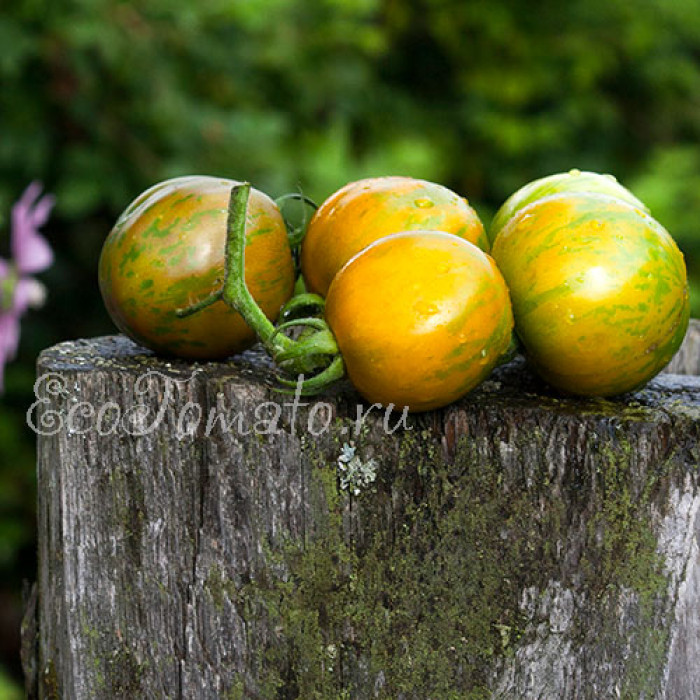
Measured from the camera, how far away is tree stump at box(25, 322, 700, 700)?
1303mm

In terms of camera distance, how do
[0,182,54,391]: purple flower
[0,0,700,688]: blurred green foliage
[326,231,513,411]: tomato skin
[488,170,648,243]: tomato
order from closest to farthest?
1. [326,231,513,411]: tomato skin
2. [0,182,54,391]: purple flower
3. [488,170,648,243]: tomato
4. [0,0,700,688]: blurred green foliage

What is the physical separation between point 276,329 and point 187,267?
0.23 metres

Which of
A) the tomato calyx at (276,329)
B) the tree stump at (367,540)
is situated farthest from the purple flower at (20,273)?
the tomato calyx at (276,329)

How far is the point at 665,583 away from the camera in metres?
1.31

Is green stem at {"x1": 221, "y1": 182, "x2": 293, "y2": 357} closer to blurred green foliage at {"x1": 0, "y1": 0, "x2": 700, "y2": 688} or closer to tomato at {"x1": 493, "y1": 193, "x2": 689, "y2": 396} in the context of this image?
tomato at {"x1": 493, "y1": 193, "x2": 689, "y2": 396}

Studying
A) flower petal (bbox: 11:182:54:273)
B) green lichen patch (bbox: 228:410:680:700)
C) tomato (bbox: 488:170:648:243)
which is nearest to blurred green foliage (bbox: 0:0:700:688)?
tomato (bbox: 488:170:648:243)

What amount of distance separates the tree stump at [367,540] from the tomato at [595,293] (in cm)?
7

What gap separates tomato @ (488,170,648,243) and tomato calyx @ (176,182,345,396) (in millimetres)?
387

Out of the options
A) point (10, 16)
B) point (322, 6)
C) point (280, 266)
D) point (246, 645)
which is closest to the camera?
point (246, 645)

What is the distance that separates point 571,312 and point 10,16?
2002mm

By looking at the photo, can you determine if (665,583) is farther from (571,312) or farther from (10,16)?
(10,16)

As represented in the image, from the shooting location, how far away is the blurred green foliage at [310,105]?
2.68m

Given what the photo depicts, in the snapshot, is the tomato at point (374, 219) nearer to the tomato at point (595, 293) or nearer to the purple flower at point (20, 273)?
the tomato at point (595, 293)

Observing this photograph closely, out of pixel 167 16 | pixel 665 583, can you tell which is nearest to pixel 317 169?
pixel 167 16
